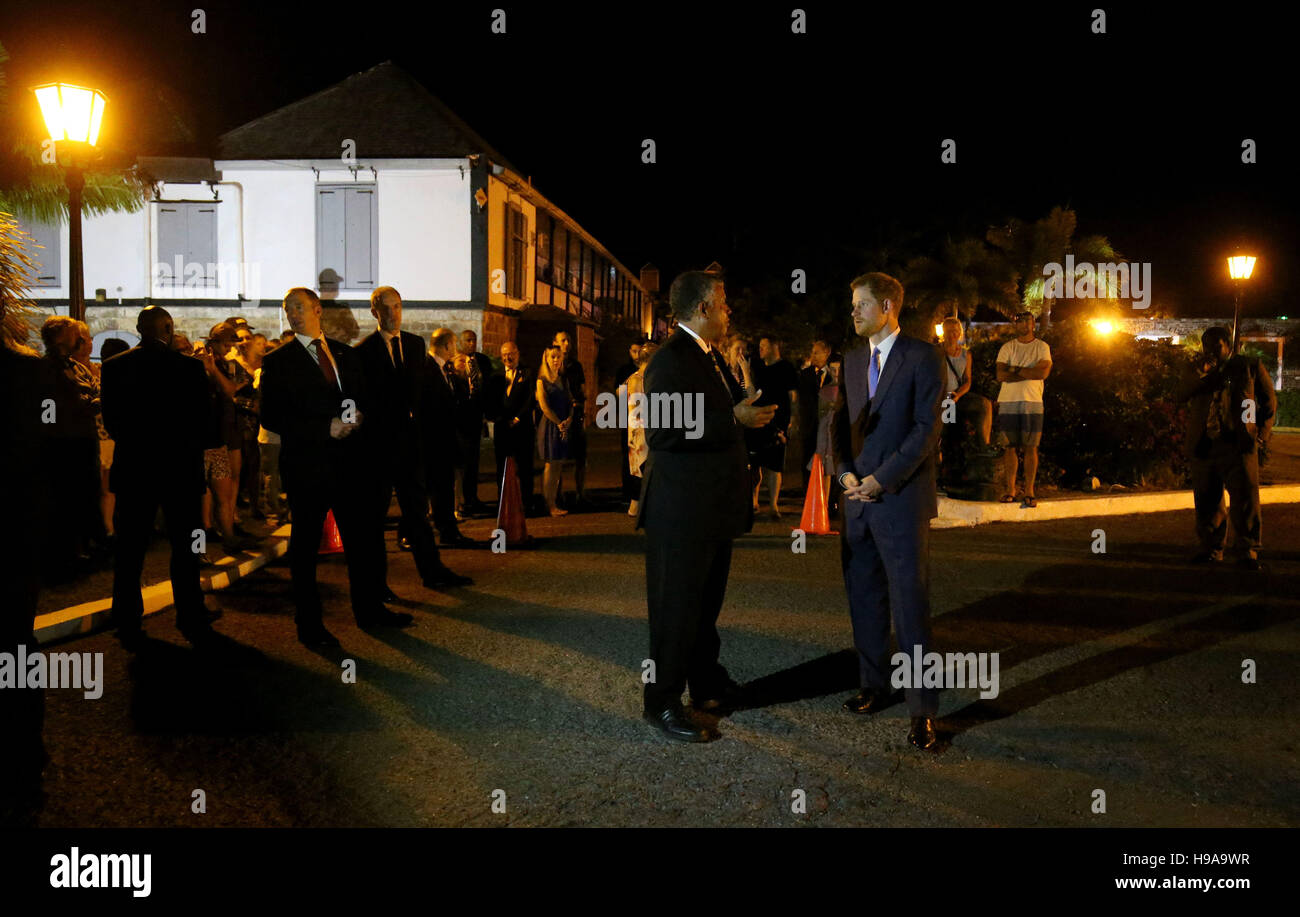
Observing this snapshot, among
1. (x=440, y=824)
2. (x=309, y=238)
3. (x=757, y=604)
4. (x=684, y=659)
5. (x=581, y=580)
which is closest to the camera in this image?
(x=440, y=824)

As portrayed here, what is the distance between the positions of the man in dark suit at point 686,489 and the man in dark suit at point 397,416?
267cm

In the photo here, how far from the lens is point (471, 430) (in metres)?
11.4

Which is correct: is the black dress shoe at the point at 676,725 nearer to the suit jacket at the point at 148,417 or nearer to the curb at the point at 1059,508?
the suit jacket at the point at 148,417

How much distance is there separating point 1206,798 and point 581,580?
192 inches

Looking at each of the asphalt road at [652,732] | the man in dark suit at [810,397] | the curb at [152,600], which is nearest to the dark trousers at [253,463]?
the curb at [152,600]

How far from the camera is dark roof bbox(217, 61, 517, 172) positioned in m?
22.0

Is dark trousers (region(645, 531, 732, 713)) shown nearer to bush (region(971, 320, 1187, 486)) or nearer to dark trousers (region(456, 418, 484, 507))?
dark trousers (region(456, 418, 484, 507))

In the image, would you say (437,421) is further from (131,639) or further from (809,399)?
(809,399)

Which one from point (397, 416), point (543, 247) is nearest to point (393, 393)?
point (397, 416)

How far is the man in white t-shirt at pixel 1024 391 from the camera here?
34.6 feet

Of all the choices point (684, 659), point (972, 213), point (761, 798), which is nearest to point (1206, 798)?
point (761, 798)

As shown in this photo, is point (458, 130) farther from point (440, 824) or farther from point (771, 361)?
point (440, 824)

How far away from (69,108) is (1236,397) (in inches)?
399

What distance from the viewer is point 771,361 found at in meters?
11.1
